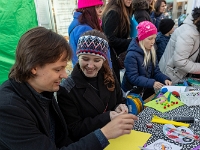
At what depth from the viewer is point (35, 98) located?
3.13ft

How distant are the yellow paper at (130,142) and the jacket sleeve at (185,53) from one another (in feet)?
4.09

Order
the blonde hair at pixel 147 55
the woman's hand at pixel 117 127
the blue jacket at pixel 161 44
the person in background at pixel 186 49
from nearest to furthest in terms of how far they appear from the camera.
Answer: the woman's hand at pixel 117 127 → the person in background at pixel 186 49 → the blonde hair at pixel 147 55 → the blue jacket at pixel 161 44

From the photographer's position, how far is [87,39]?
139cm

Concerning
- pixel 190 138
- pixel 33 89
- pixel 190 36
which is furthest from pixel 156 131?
pixel 190 36

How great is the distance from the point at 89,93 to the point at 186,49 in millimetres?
1283

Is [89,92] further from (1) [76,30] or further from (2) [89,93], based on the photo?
(1) [76,30]

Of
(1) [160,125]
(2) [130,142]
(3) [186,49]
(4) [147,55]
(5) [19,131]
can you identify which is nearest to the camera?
(5) [19,131]

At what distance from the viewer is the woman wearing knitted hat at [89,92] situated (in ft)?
4.24

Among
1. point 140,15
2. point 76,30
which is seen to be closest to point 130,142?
point 76,30

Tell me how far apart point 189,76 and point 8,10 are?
2786 millimetres

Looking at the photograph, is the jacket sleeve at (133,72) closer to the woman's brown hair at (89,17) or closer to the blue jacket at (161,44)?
the woman's brown hair at (89,17)

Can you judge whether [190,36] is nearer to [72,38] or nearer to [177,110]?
[177,110]

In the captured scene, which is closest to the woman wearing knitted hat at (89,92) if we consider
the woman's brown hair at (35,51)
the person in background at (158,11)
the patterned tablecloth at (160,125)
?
the patterned tablecloth at (160,125)

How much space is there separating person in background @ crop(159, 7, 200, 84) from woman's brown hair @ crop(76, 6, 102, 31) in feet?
3.00
